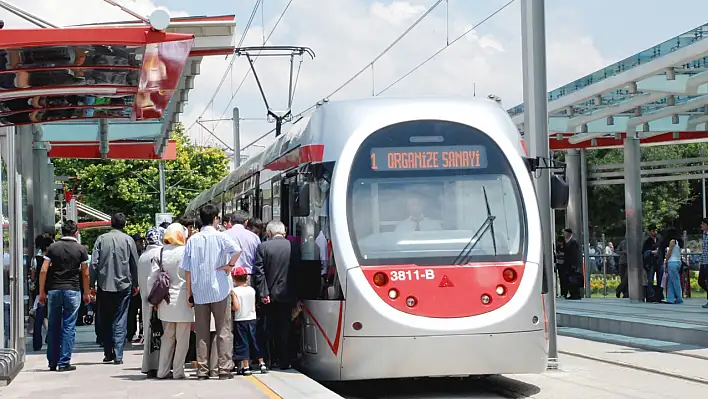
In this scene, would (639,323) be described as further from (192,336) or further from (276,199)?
(192,336)

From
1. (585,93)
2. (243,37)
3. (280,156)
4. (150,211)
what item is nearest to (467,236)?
(280,156)

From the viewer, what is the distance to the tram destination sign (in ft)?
39.9

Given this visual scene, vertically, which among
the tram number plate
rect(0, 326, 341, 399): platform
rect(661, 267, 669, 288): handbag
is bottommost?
rect(0, 326, 341, 399): platform

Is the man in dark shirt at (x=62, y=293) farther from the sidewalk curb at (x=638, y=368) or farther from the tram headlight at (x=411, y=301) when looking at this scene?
the sidewalk curb at (x=638, y=368)

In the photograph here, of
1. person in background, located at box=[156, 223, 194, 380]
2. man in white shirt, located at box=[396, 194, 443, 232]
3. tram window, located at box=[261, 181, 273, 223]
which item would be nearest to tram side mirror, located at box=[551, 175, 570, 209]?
man in white shirt, located at box=[396, 194, 443, 232]

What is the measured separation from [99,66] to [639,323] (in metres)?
10.7

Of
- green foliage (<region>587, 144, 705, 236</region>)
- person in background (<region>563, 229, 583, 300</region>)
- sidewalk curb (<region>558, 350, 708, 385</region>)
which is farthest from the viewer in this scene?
green foliage (<region>587, 144, 705, 236</region>)

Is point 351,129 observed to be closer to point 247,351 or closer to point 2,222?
point 247,351

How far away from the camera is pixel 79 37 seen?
9.86m

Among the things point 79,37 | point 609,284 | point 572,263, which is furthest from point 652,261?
point 79,37

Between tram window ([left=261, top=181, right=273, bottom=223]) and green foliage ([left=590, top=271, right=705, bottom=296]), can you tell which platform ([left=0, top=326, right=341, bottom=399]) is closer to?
tram window ([left=261, top=181, right=273, bottom=223])

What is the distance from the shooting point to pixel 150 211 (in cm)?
6122

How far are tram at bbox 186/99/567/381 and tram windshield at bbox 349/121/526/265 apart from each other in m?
0.01

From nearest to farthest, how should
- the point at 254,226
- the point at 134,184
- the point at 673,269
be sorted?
the point at 254,226 → the point at 673,269 → the point at 134,184
